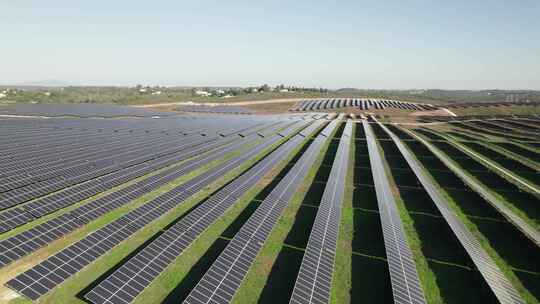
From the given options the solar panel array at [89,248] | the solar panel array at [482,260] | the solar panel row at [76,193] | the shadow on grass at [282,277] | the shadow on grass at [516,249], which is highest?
the solar panel row at [76,193]

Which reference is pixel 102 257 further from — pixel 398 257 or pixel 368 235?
pixel 368 235

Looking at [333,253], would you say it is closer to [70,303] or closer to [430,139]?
[70,303]

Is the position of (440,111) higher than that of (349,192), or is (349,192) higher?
(440,111)

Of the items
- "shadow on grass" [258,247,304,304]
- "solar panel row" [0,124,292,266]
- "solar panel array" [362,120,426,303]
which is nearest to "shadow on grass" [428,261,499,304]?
"solar panel array" [362,120,426,303]

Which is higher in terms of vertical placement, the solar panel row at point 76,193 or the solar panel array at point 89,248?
the solar panel row at point 76,193

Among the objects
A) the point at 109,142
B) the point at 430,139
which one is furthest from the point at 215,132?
the point at 430,139

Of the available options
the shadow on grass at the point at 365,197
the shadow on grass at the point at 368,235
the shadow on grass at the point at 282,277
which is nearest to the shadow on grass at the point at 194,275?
the shadow on grass at the point at 282,277

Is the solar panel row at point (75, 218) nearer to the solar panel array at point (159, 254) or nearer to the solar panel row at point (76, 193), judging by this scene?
the solar panel row at point (76, 193)
